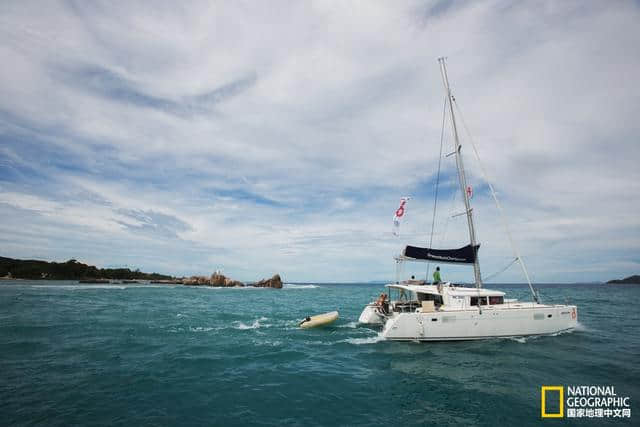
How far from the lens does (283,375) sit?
13234 mm

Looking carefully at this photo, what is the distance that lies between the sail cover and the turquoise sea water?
17.0ft

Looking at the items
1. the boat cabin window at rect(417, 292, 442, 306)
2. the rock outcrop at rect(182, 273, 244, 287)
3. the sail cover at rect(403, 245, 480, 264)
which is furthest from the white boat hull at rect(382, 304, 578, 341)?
the rock outcrop at rect(182, 273, 244, 287)

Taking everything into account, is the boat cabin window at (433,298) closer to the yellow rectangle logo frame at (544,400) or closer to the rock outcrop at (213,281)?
the yellow rectangle logo frame at (544,400)

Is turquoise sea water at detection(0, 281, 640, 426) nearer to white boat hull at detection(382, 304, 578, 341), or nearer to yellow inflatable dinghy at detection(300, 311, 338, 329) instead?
white boat hull at detection(382, 304, 578, 341)

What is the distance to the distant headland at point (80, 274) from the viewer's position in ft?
310

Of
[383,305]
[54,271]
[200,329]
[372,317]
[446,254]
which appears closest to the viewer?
[446,254]

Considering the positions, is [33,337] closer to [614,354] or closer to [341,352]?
[341,352]

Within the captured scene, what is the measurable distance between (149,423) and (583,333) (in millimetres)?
27738

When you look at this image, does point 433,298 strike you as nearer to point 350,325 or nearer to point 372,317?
point 372,317

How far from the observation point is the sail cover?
20266 millimetres

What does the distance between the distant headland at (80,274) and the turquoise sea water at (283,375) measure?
99321 millimetres

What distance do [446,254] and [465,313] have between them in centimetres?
392

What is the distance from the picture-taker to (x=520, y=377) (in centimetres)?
1330

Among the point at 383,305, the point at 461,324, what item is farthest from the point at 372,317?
the point at 461,324
